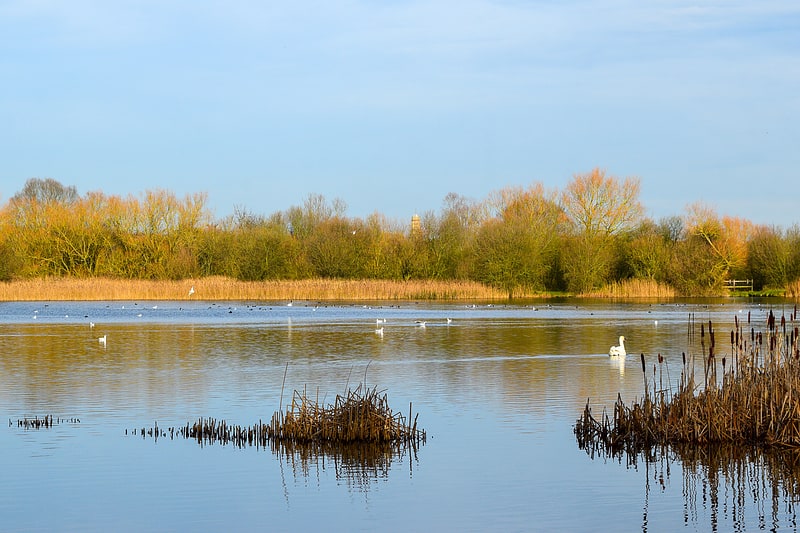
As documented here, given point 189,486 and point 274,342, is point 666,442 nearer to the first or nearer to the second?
point 189,486

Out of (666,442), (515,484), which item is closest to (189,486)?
(515,484)

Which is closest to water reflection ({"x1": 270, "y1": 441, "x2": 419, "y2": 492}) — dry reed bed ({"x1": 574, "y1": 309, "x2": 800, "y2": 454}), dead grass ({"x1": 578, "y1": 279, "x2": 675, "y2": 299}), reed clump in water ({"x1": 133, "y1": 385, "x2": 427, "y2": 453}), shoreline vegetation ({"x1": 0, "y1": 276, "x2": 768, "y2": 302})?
reed clump in water ({"x1": 133, "y1": 385, "x2": 427, "y2": 453})

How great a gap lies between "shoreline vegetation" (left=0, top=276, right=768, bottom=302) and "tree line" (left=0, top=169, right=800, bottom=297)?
135cm

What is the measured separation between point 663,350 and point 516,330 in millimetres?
7345

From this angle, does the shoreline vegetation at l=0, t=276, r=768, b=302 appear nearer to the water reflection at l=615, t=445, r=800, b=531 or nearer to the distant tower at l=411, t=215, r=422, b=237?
the distant tower at l=411, t=215, r=422, b=237

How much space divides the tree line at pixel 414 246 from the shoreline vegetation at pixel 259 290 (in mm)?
1353

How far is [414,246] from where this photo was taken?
55.1 meters

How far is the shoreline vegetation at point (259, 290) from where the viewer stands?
51.7 m

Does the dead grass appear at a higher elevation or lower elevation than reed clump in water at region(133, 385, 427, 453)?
higher

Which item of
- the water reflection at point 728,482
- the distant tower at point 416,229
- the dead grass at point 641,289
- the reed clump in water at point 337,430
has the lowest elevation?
the water reflection at point 728,482

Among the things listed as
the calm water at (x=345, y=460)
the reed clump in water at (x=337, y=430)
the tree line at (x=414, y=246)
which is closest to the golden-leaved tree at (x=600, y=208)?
the tree line at (x=414, y=246)

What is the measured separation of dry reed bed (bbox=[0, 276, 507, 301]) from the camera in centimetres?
5200

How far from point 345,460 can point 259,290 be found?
1699 inches

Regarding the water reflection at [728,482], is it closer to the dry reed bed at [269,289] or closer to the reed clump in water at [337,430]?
the reed clump in water at [337,430]
